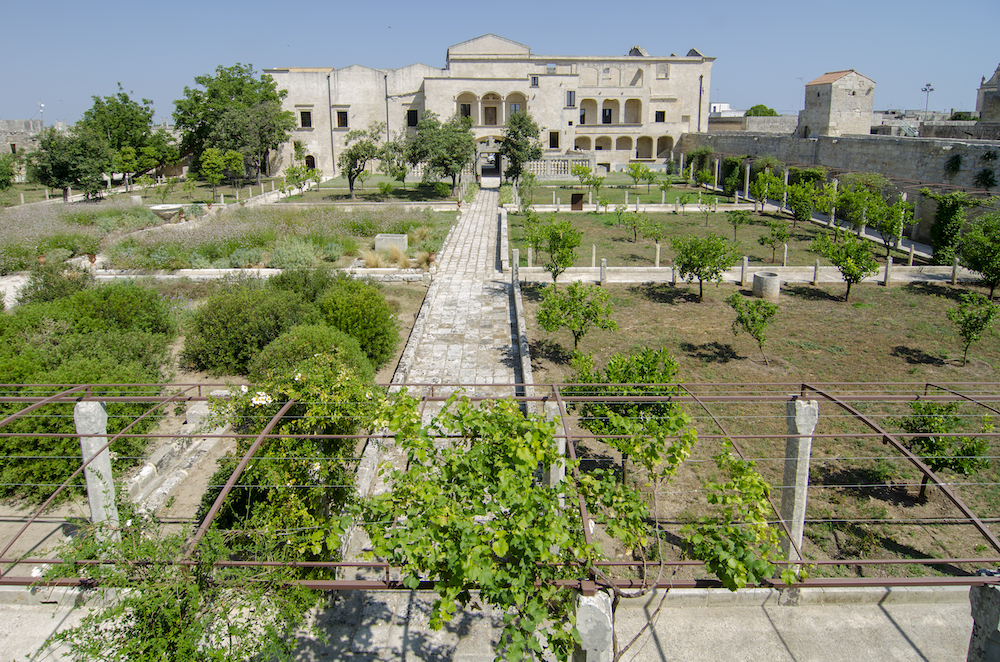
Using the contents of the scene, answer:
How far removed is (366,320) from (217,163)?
2934cm

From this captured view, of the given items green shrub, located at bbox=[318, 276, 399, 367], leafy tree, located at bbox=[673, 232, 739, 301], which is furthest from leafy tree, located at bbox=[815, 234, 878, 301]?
green shrub, located at bbox=[318, 276, 399, 367]

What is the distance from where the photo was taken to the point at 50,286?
1343cm

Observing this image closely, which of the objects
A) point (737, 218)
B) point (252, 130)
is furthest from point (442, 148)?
point (737, 218)

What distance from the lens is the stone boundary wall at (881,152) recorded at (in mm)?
23453

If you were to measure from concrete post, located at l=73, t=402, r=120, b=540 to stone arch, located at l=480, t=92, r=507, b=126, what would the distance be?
143 ft

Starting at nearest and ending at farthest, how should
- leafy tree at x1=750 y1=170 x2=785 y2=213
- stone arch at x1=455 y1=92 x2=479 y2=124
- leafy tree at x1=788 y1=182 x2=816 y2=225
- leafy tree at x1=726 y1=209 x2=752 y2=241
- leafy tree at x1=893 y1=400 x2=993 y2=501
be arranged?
leafy tree at x1=893 y1=400 x2=993 y2=501 → leafy tree at x1=726 y1=209 x2=752 y2=241 → leafy tree at x1=788 y1=182 x2=816 y2=225 → leafy tree at x1=750 y1=170 x2=785 y2=213 → stone arch at x1=455 y1=92 x2=479 y2=124

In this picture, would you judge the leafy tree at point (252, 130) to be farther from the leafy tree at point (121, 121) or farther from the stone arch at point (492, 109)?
the stone arch at point (492, 109)

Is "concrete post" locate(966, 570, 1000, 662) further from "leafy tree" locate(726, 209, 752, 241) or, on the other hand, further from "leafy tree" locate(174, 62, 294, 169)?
"leafy tree" locate(174, 62, 294, 169)

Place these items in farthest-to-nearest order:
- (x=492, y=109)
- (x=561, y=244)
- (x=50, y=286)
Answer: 1. (x=492, y=109)
2. (x=561, y=244)
3. (x=50, y=286)

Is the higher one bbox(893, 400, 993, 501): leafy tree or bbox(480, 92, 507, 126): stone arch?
bbox(480, 92, 507, 126): stone arch

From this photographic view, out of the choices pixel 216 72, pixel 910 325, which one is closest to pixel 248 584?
pixel 910 325

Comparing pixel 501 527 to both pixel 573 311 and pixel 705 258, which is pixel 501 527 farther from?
pixel 705 258

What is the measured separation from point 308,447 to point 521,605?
319 centimetres

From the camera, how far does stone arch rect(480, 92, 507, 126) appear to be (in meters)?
47.2
